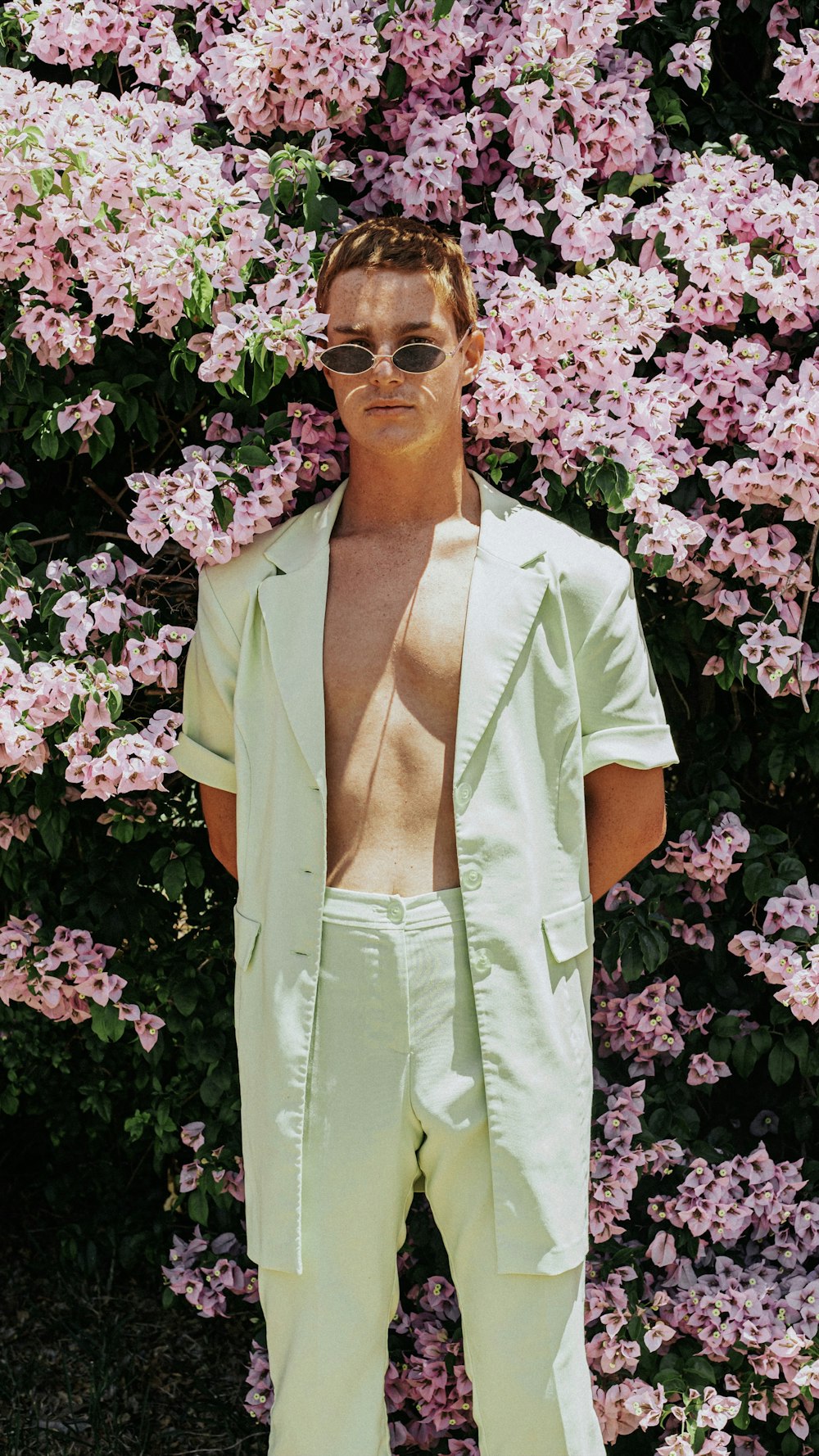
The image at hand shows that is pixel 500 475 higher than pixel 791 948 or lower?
higher

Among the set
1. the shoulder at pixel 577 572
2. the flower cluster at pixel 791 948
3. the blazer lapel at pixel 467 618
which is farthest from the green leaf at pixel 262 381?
the flower cluster at pixel 791 948

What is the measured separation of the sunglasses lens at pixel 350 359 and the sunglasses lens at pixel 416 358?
5 centimetres

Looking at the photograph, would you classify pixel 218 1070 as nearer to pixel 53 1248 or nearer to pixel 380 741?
pixel 380 741

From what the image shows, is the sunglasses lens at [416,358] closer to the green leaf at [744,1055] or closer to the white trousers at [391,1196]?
the white trousers at [391,1196]

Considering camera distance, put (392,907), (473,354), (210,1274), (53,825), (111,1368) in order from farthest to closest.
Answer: (111,1368) → (210,1274) → (53,825) → (473,354) → (392,907)

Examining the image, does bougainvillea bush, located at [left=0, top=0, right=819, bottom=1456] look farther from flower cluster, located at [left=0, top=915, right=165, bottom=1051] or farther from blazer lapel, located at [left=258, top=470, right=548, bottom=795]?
blazer lapel, located at [left=258, top=470, right=548, bottom=795]

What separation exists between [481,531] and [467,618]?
0.18 meters

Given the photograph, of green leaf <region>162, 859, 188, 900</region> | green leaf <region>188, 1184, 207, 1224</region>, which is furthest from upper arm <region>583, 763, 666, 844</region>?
green leaf <region>188, 1184, 207, 1224</region>

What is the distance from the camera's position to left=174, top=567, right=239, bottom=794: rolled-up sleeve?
2.69m

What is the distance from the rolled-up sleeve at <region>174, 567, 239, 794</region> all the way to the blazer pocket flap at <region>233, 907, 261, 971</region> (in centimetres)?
29

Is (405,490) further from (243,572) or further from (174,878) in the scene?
(174,878)

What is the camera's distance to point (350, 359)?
2.49 meters

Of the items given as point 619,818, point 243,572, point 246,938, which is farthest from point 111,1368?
point 243,572

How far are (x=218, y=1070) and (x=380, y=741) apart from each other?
44.0 inches
